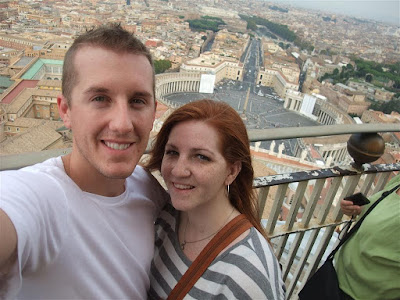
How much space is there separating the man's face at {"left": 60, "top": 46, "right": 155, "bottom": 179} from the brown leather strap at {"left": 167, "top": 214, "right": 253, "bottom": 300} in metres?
0.28

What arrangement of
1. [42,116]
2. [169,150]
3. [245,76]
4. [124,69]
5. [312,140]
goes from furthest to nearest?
1. [245,76]
2. [312,140]
3. [42,116]
4. [169,150]
5. [124,69]

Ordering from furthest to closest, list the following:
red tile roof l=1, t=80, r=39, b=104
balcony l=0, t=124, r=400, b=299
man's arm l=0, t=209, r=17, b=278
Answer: red tile roof l=1, t=80, r=39, b=104 → balcony l=0, t=124, r=400, b=299 → man's arm l=0, t=209, r=17, b=278

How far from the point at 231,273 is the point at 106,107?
0.47 metres

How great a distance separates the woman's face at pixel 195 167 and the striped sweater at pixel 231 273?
0.14 meters

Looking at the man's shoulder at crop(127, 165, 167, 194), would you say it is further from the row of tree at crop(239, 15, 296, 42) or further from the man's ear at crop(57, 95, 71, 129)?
the row of tree at crop(239, 15, 296, 42)

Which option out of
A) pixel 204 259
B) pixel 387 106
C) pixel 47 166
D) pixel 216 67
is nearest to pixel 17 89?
pixel 47 166

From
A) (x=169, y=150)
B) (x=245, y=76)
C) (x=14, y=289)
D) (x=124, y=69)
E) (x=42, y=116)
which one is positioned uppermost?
(x=124, y=69)

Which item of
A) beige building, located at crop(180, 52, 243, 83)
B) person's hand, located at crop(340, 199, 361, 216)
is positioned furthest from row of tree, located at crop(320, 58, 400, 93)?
person's hand, located at crop(340, 199, 361, 216)

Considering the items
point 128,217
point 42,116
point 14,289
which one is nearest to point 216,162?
point 128,217

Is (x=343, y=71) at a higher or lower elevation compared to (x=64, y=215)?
lower

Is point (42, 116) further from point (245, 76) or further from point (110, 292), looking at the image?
point (245, 76)

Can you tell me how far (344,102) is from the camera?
24.8 m

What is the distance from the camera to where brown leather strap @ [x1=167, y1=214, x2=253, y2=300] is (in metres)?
0.85

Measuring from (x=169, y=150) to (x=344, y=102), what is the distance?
2615cm
